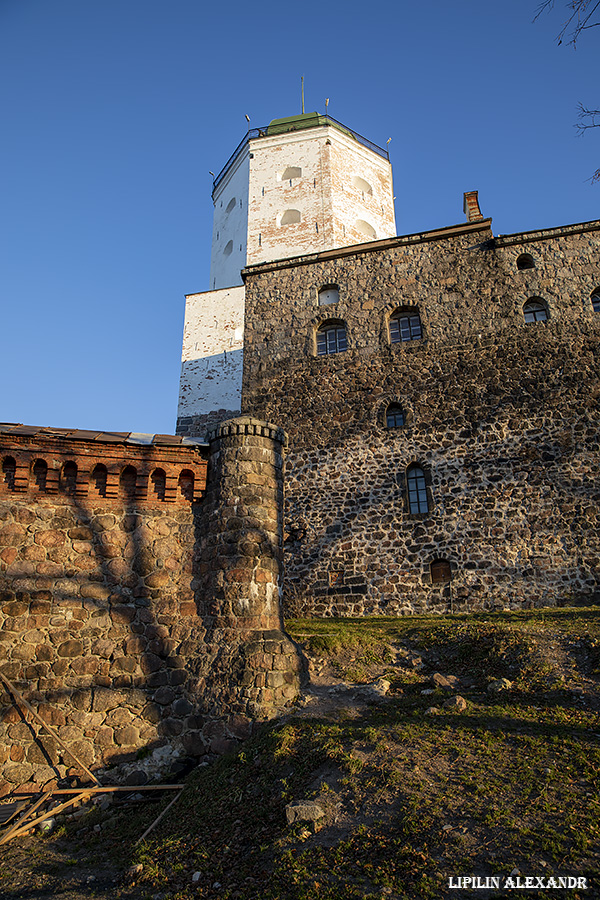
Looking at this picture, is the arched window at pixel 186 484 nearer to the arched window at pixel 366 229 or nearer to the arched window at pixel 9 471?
the arched window at pixel 9 471

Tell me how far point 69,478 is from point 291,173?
21.0 meters

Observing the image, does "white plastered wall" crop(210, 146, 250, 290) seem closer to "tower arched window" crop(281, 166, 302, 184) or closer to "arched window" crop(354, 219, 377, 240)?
"tower arched window" crop(281, 166, 302, 184)

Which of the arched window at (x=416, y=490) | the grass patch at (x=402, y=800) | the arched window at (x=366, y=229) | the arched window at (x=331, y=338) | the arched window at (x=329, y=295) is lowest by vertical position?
the grass patch at (x=402, y=800)

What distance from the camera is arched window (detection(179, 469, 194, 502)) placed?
7664 mm

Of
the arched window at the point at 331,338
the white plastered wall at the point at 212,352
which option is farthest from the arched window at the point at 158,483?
the white plastered wall at the point at 212,352

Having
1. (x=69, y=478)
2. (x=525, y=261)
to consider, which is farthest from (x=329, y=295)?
(x=69, y=478)

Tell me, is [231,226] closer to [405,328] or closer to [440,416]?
[405,328]

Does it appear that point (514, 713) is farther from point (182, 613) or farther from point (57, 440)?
point (57, 440)

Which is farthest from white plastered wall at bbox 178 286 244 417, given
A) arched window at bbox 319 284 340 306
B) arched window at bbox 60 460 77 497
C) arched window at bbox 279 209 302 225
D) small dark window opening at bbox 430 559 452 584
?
arched window at bbox 60 460 77 497

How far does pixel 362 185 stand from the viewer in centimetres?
2484

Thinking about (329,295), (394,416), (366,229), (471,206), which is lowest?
(394,416)

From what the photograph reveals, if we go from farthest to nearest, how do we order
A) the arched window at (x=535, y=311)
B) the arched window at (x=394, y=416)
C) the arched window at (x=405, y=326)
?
the arched window at (x=405, y=326) < the arched window at (x=535, y=311) < the arched window at (x=394, y=416)

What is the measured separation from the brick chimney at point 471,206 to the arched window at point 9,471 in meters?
13.9

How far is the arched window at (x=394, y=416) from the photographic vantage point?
563 inches
